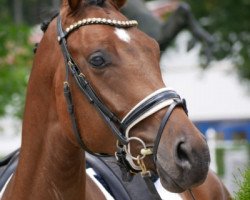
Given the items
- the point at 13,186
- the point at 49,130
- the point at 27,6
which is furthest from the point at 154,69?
the point at 27,6

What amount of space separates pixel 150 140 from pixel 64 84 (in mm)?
563

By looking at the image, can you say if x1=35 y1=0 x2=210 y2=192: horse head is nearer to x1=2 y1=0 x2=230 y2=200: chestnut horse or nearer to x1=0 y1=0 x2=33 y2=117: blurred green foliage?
x1=2 y1=0 x2=230 y2=200: chestnut horse

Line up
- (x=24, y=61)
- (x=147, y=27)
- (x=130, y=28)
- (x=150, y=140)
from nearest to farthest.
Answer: (x=150, y=140)
(x=130, y=28)
(x=147, y=27)
(x=24, y=61)

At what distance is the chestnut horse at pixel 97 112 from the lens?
3.88 meters

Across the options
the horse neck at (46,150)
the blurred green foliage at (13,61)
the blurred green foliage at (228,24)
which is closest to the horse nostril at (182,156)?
the horse neck at (46,150)

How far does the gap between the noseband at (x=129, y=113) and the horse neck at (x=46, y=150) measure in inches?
6.3

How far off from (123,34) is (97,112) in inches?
15.4

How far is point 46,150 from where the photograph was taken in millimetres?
4406

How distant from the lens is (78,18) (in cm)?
430

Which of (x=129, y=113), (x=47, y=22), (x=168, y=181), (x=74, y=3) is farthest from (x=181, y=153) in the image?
(x=47, y=22)

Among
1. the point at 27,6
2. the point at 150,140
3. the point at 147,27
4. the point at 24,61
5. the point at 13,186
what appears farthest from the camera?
the point at 27,6

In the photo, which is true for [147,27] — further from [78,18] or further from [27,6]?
[27,6]

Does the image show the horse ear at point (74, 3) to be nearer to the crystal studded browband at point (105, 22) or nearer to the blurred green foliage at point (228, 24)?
the crystal studded browband at point (105, 22)

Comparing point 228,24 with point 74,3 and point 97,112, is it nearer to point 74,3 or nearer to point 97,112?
point 74,3
